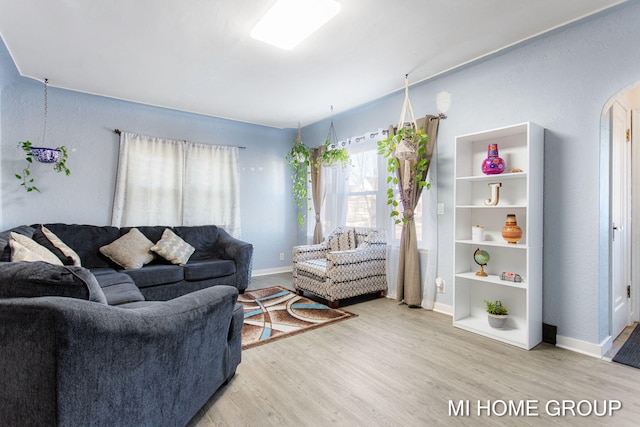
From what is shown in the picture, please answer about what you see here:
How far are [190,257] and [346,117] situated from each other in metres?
2.89

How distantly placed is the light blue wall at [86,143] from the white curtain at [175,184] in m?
0.14

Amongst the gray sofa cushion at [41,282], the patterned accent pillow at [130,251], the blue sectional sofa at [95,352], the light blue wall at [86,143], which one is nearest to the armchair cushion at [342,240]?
the light blue wall at [86,143]

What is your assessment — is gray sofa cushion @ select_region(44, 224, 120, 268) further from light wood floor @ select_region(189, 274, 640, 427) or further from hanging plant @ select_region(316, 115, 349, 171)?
hanging plant @ select_region(316, 115, 349, 171)

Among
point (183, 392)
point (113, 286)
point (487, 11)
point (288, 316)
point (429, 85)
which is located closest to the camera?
point (183, 392)

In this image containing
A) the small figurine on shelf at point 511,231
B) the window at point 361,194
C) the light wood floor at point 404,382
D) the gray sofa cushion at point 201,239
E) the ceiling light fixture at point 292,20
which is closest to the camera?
the light wood floor at point 404,382

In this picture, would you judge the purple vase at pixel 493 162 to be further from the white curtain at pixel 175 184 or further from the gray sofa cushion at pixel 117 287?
the white curtain at pixel 175 184

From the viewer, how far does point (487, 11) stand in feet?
7.30

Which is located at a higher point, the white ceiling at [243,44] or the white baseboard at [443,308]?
the white ceiling at [243,44]

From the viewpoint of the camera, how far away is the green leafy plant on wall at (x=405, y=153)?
10.5ft

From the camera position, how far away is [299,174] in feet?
17.7

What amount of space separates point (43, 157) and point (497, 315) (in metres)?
4.68

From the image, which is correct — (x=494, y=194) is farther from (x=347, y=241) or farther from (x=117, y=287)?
(x=117, y=287)

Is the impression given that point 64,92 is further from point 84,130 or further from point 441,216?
point 441,216

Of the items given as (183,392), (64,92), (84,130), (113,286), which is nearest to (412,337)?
(183,392)
